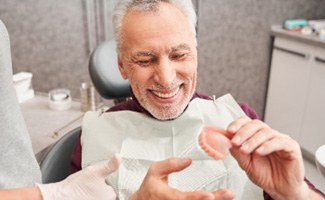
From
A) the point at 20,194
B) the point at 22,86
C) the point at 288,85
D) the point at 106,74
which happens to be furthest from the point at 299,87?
the point at 20,194

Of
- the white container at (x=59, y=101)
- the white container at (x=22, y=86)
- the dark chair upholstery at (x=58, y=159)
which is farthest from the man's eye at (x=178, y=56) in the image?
the white container at (x=22, y=86)

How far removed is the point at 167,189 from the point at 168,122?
436 millimetres

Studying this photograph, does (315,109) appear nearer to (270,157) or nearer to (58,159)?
(270,157)

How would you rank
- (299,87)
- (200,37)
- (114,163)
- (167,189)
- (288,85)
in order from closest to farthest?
(167,189)
(114,163)
(299,87)
(288,85)
(200,37)

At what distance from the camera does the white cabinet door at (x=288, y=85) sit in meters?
2.53

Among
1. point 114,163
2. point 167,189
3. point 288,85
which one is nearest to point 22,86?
point 114,163

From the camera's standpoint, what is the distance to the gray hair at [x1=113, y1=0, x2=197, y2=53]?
0.98 m

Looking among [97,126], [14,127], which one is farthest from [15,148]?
[97,126]

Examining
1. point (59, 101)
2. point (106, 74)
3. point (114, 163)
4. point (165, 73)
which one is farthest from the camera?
point (59, 101)

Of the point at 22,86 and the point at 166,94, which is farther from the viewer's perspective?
the point at 22,86

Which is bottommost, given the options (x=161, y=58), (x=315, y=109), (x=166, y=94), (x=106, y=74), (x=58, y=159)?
(x=315, y=109)

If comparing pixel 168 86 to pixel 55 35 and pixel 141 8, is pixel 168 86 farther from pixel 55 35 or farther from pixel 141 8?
pixel 55 35

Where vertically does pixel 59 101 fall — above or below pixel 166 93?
below

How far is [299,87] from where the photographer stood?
8.53 ft
